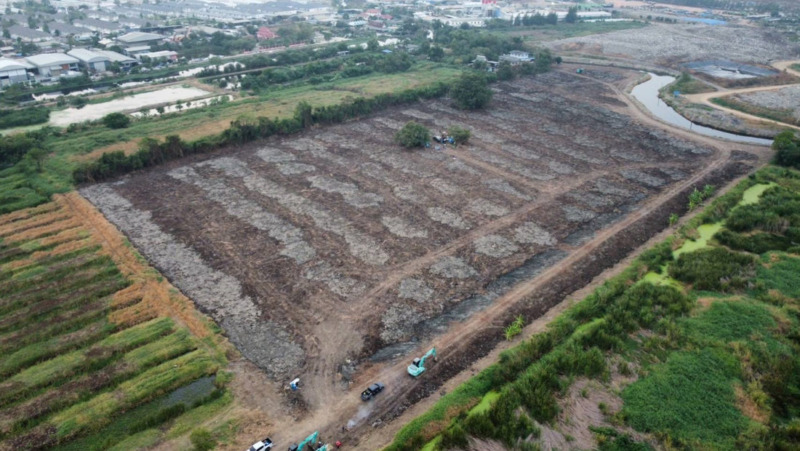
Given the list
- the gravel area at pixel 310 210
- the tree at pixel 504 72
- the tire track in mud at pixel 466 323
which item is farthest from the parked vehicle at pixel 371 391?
the tree at pixel 504 72

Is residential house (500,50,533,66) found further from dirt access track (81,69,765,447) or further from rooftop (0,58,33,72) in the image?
rooftop (0,58,33,72)

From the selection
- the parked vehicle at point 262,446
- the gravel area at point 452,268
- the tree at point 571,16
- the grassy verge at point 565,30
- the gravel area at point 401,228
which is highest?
the tree at point 571,16

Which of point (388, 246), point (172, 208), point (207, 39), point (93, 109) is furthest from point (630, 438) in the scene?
point (207, 39)

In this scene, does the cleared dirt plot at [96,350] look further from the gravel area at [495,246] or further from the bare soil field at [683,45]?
the bare soil field at [683,45]

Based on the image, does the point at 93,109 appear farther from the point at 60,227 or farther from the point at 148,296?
the point at 148,296

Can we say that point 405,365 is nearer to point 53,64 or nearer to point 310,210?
point 310,210

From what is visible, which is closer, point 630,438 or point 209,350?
point 630,438
